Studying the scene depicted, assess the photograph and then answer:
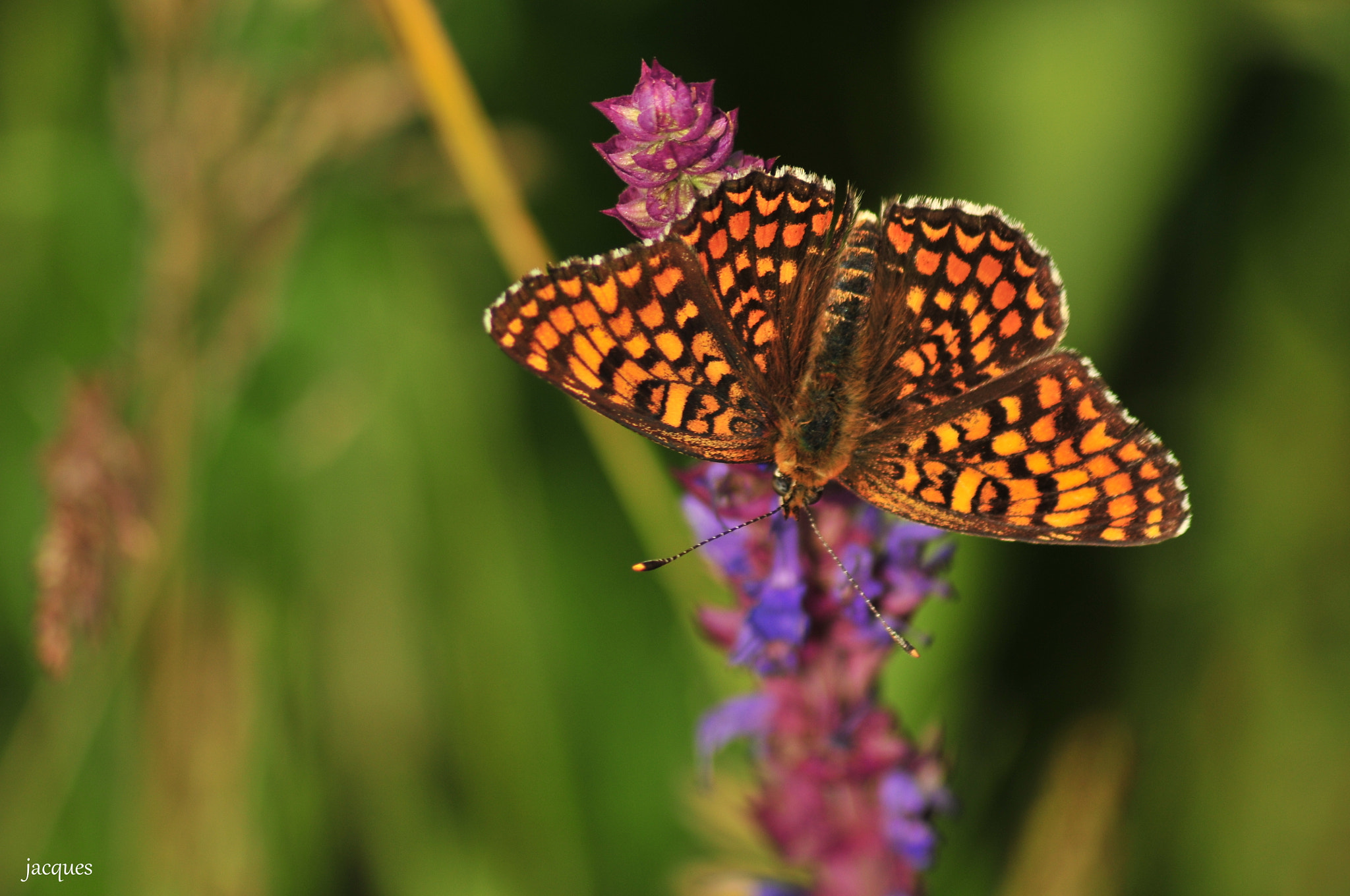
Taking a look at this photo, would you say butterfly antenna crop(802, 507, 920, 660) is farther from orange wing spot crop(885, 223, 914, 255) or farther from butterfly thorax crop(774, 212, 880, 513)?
orange wing spot crop(885, 223, 914, 255)

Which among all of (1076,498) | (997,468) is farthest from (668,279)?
(1076,498)

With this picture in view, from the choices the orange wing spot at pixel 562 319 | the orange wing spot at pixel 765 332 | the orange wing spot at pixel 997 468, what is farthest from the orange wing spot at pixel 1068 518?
the orange wing spot at pixel 562 319

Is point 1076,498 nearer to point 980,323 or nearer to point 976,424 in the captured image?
point 976,424

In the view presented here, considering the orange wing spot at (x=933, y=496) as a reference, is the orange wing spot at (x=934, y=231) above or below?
above

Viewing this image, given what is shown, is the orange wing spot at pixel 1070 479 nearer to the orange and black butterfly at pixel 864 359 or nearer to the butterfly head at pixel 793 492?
the orange and black butterfly at pixel 864 359

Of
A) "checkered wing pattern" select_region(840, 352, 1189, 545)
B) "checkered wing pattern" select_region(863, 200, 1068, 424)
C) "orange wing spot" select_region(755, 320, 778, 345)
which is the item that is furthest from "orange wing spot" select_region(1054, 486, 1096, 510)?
"orange wing spot" select_region(755, 320, 778, 345)

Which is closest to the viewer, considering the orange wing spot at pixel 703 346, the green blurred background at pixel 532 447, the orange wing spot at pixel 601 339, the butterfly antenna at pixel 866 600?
the butterfly antenna at pixel 866 600
